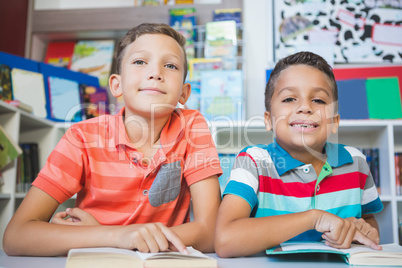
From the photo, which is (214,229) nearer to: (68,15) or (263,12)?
(263,12)

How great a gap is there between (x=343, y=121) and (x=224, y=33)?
84cm

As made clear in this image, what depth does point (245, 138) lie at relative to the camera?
6.70 ft

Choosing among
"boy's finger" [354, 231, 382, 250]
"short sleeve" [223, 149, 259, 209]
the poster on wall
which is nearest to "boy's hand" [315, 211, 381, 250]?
"boy's finger" [354, 231, 382, 250]

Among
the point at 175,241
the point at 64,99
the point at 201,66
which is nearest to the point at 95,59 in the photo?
the point at 64,99

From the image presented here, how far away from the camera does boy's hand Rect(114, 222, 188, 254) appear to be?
25.1 inches

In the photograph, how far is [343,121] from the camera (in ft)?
5.98

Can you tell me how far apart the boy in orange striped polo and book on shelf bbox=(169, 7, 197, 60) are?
114 cm

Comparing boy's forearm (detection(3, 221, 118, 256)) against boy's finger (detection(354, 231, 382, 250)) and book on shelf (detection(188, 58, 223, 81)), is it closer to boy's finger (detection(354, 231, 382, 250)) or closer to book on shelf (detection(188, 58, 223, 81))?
boy's finger (detection(354, 231, 382, 250))

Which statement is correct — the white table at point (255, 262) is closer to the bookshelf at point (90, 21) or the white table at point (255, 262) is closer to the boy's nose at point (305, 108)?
the boy's nose at point (305, 108)

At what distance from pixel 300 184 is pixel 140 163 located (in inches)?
16.1

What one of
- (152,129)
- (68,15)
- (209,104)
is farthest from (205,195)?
(68,15)

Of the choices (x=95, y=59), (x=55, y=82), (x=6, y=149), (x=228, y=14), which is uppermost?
(x=228, y=14)

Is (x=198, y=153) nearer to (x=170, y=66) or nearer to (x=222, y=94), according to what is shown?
(x=170, y=66)

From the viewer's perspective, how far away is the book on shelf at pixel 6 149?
1.55 m
